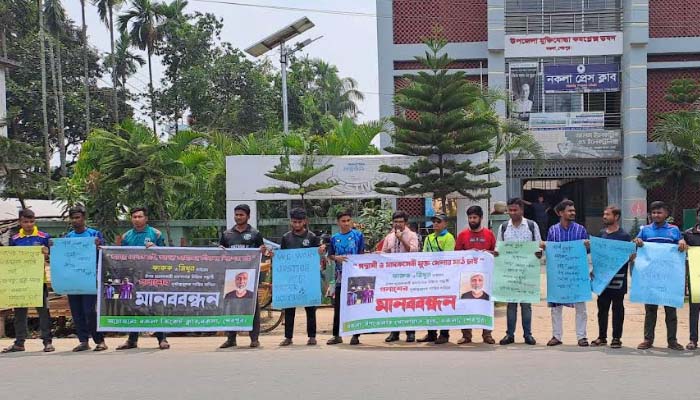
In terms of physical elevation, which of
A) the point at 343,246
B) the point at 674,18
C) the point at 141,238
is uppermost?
the point at 674,18

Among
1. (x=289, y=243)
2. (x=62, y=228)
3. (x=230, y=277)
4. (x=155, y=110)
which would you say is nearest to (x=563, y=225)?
(x=289, y=243)

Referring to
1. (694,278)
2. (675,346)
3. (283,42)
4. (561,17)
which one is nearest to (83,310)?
(675,346)

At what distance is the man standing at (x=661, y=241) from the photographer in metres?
8.21

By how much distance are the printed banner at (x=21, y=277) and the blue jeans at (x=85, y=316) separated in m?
0.42

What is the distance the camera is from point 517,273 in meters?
8.69

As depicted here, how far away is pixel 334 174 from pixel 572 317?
5.85 metres

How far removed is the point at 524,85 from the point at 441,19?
3598 mm

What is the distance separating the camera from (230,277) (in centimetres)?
892

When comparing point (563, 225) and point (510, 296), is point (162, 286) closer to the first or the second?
point (510, 296)

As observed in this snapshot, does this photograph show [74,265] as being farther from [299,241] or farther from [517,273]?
[517,273]

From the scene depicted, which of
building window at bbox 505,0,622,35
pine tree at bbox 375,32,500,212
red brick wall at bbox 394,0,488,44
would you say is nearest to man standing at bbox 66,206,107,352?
pine tree at bbox 375,32,500,212

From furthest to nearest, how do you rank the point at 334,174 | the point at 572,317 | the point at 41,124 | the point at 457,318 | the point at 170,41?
the point at 170,41, the point at 41,124, the point at 334,174, the point at 572,317, the point at 457,318

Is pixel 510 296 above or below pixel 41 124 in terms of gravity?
below

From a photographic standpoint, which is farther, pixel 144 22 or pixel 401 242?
pixel 144 22
